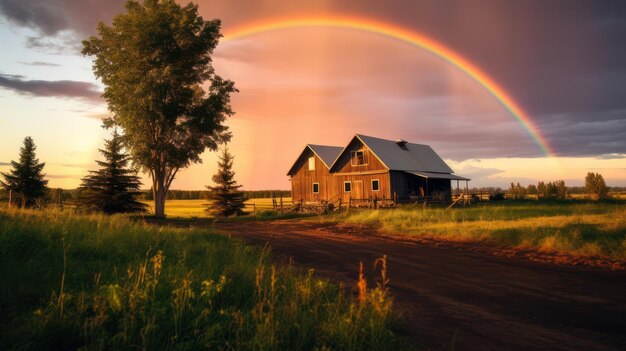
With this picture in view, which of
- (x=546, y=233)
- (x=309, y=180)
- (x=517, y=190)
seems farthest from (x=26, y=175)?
(x=517, y=190)

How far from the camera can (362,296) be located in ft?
16.2

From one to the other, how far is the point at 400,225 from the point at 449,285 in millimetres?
13229

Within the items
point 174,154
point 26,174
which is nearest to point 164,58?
point 174,154

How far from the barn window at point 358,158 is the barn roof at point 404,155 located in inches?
55.2

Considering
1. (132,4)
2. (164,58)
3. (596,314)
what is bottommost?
(596,314)

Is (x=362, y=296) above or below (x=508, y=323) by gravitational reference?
above

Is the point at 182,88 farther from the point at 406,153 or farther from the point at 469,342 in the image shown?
the point at 469,342

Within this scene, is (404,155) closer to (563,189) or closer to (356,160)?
(356,160)

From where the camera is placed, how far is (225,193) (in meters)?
43.2

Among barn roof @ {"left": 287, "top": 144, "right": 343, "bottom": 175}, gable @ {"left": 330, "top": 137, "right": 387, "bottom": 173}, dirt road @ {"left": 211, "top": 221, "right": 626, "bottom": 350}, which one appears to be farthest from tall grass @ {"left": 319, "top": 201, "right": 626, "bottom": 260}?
barn roof @ {"left": 287, "top": 144, "right": 343, "bottom": 175}

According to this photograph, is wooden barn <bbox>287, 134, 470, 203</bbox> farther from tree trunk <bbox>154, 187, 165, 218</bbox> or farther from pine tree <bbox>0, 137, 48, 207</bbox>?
pine tree <bbox>0, 137, 48, 207</bbox>

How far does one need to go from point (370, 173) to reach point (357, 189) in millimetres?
2457

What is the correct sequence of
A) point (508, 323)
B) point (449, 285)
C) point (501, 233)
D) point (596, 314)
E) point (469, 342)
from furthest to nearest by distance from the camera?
point (501, 233), point (449, 285), point (596, 314), point (508, 323), point (469, 342)

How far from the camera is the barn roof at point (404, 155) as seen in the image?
40.0m
